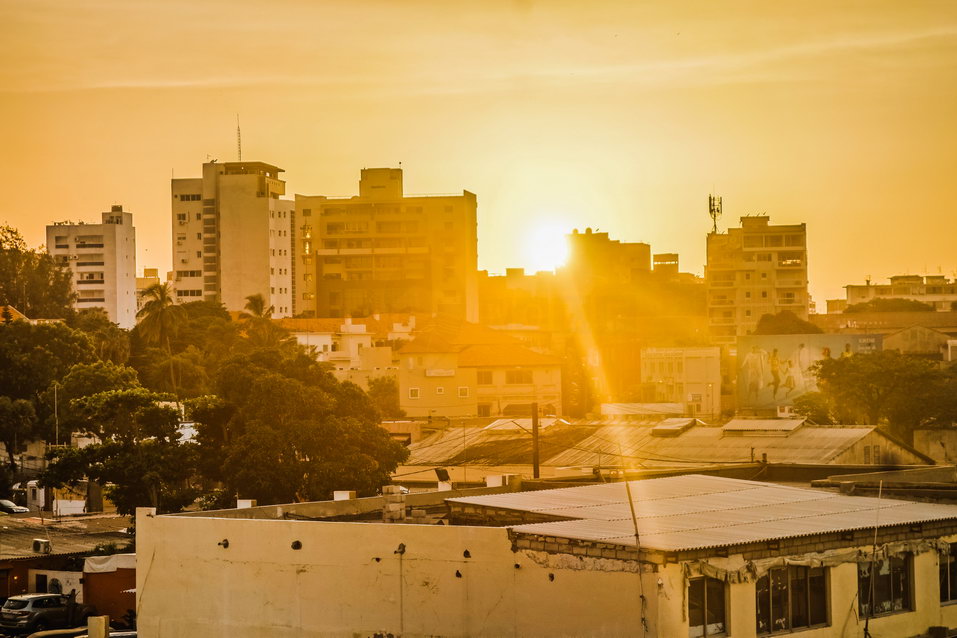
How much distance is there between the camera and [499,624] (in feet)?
58.9

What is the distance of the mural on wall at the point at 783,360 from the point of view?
270 feet

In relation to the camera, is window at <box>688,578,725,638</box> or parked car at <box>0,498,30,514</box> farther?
parked car at <box>0,498,30,514</box>

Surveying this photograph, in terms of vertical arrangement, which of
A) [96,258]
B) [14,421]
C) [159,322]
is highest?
[96,258]

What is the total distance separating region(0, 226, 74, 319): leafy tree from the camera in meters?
99.6

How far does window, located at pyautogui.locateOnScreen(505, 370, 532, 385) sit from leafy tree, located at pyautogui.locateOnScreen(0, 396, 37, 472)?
108ft

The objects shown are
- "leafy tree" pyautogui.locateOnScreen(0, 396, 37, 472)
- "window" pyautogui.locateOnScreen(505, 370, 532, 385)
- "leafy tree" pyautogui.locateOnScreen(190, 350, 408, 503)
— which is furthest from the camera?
"window" pyautogui.locateOnScreen(505, 370, 532, 385)

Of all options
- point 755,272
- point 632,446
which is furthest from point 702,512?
point 755,272

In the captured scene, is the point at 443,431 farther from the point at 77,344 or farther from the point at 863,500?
the point at 863,500

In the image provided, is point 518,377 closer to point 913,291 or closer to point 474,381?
point 474,381

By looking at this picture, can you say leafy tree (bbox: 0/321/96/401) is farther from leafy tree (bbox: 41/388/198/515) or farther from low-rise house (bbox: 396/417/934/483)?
low-rise house (bbox: 396/417/934/483)

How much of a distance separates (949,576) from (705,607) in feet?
16.2

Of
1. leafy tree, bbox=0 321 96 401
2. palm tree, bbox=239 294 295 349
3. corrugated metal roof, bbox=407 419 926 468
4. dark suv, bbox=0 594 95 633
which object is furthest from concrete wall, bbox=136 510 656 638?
palm tree, bbox=239 294 295 349

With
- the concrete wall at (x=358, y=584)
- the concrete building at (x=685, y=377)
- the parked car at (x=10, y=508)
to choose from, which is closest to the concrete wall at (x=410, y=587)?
the concrete wall at (x=358, y=584)

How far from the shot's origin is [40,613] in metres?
27.4
